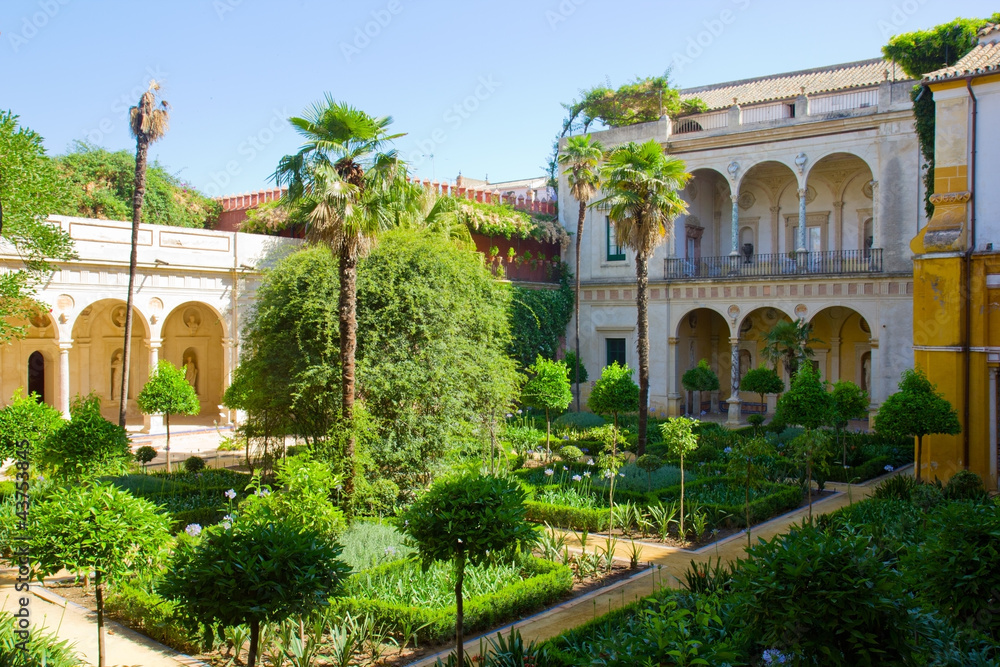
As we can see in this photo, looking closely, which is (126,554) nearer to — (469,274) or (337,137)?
(337,137)

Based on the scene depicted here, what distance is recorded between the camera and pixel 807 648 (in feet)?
14.5

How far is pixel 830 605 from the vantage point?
4379 mm

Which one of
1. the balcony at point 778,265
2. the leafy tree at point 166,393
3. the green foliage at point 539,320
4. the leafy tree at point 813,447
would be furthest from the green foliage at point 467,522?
the balcony at point 778,265

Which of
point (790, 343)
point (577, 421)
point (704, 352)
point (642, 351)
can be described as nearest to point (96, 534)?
point (642, 351)

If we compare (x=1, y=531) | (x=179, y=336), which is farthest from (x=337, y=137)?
(x=179, y=336)

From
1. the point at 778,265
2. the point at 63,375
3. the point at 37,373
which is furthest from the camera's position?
the point at 778,265

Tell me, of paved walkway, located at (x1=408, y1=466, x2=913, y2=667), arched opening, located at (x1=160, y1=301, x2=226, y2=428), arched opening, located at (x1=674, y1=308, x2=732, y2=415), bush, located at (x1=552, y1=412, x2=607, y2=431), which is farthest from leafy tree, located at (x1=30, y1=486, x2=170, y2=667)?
arched opening, located at (x1=674, y1=308, x2=732, y2=415)

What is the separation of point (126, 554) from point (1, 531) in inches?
214

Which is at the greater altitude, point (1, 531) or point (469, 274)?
point (469, 274)

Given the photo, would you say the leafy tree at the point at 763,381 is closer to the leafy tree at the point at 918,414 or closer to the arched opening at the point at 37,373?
the leafy tree at the point at 918,414

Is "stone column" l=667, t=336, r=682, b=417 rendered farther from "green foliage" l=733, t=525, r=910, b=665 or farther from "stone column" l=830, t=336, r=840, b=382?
"green foliage" l=733, t=525, r=910, b=665

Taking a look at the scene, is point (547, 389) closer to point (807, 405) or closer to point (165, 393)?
point (807, 405)

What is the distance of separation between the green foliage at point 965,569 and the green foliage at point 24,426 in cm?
1114

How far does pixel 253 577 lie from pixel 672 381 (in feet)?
72.7
